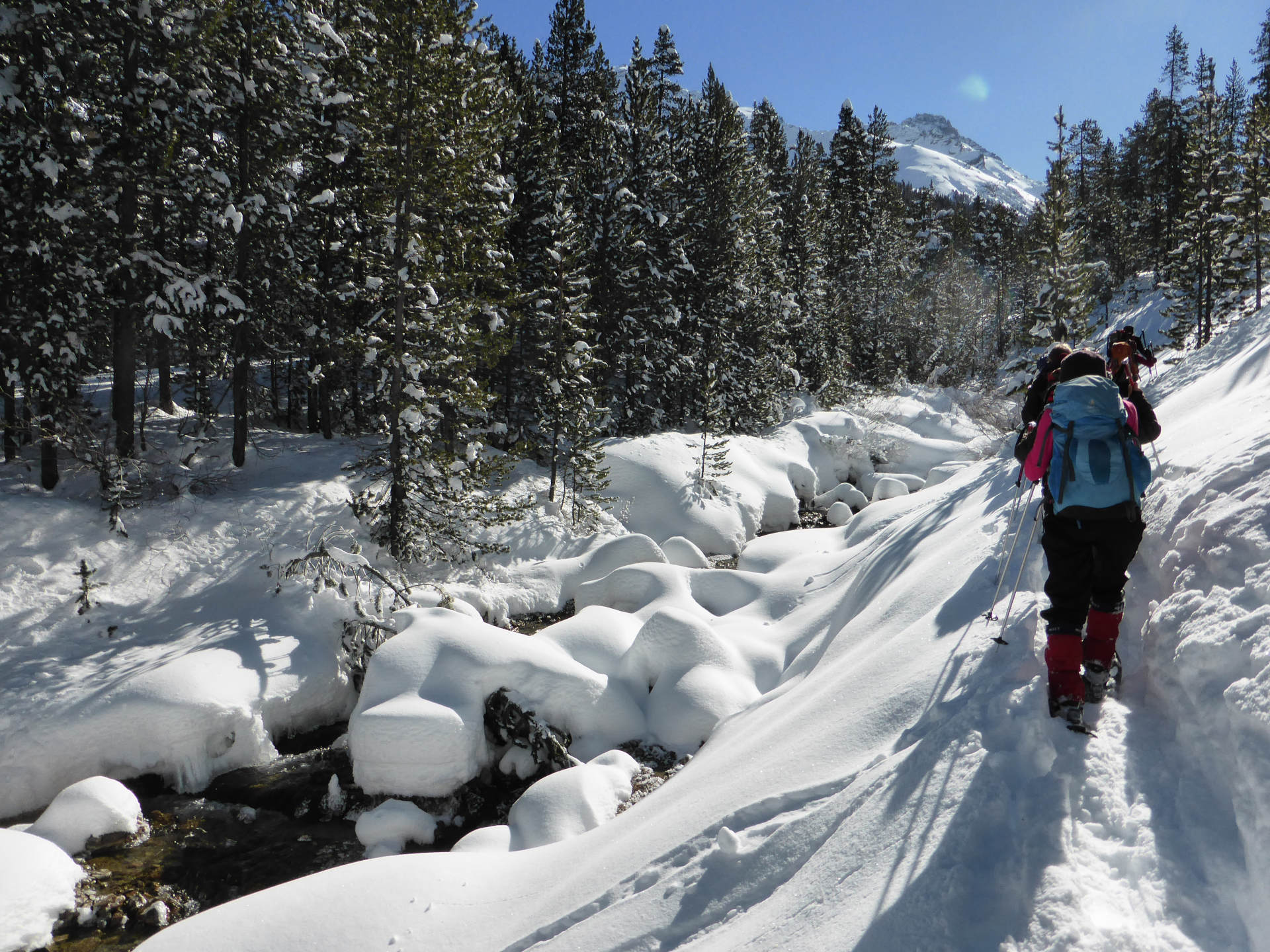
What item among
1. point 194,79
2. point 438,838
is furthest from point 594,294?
point 438,838

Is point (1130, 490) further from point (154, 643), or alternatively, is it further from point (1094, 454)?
point (154, 643)

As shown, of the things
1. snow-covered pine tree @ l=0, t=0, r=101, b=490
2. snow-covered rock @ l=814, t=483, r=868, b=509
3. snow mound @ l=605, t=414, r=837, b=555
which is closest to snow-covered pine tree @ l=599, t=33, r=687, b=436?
snow mound @ l=605, t=414, r=837, b=555

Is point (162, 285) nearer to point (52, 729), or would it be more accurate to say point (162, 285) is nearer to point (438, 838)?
point (52, 729)

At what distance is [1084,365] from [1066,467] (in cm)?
84

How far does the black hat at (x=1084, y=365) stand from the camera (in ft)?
14.3

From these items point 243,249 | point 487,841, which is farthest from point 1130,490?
point 243,249

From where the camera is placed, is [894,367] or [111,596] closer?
[111,596]

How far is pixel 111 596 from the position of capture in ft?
36.4

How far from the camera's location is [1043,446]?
14.1 ft

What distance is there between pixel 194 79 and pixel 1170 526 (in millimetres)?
17317

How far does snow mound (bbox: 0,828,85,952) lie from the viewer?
243 inches

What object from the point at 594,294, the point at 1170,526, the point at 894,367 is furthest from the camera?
the point at 894,367

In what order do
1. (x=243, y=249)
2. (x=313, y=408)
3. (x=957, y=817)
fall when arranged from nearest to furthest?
1. (x=957, y=817)
2. (x=243, y=249)
3. (x=313, y=408)

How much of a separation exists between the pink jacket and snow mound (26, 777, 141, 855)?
9962mm
